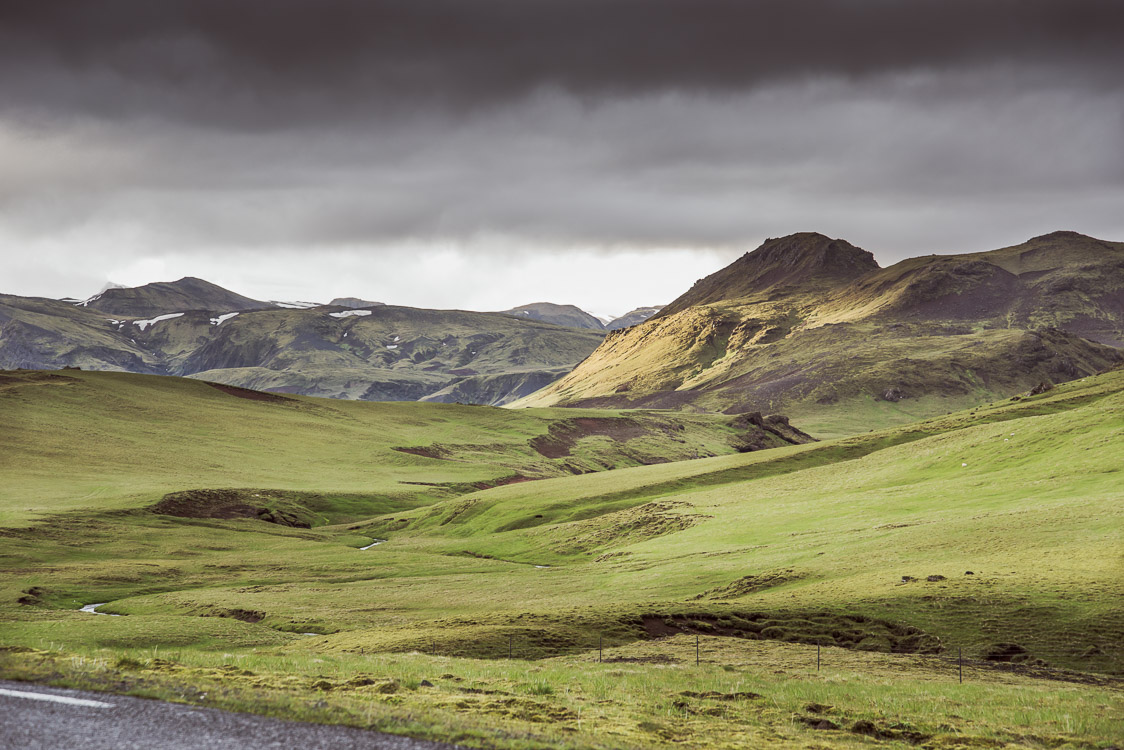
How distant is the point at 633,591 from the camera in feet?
203

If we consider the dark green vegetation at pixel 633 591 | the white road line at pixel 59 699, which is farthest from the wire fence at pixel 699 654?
the white road line at pixel 59 699

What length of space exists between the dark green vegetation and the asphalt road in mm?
969

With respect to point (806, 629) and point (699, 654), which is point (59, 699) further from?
point (806, 629)

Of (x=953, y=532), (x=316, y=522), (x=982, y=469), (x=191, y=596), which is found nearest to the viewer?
(x=953, y=532)

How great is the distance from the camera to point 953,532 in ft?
206

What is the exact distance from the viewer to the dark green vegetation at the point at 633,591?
23.9 m

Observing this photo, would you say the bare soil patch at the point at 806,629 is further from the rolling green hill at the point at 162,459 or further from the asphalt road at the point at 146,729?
the rolling green hill at the point at 162,459

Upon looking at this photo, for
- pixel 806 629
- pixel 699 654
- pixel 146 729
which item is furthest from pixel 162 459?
pixel 146 729

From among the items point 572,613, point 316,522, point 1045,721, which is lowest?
point 316,522

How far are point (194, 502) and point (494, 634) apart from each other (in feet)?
285

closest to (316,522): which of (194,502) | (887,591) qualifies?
(194,502)

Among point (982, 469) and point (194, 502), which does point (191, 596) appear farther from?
point (982, 469)

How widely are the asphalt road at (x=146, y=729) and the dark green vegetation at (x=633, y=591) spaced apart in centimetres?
97

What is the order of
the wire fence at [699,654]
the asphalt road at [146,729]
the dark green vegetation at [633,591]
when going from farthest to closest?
the wire fence at [699,654] < the dark green vegetation at [633,591] < the asphalt road at [146,729]
